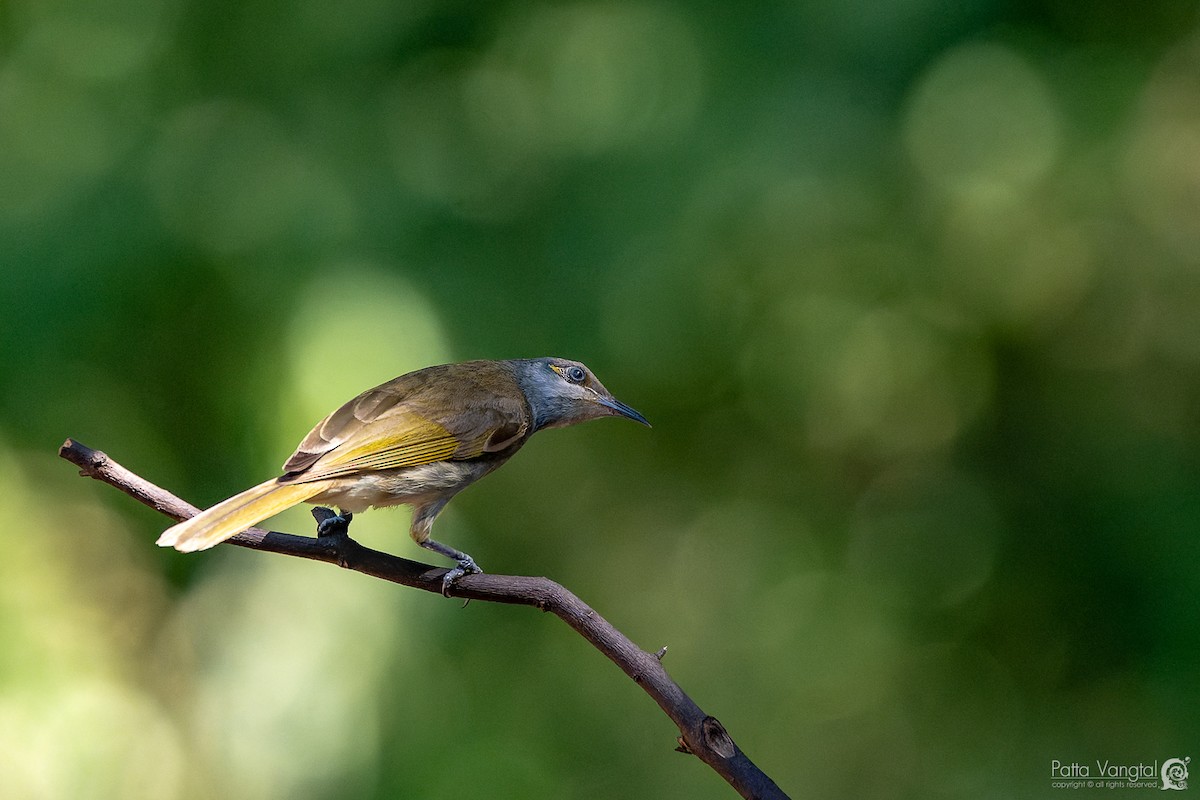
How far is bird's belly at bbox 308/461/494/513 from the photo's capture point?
2.25 meters

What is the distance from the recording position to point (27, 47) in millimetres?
6844

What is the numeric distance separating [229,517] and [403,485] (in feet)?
1.79

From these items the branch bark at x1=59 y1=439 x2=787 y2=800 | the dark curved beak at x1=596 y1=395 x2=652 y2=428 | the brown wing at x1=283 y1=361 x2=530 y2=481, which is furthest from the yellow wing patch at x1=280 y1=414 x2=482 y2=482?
the dark curved beak at x1=596 y1=395 x2=652 y2=428

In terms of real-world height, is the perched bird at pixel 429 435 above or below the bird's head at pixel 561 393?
below

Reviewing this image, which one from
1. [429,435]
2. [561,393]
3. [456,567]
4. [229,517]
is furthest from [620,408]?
[229,517]

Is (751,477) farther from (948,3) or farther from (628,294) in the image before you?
(948,3)

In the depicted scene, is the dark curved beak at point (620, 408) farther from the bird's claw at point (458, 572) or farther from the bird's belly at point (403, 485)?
the bird's claw at point (458, 572)

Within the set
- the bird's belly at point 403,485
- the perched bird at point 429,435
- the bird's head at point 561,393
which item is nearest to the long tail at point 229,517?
the perched bird at point 429,435

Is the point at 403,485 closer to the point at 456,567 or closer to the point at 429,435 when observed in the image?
the point at 429,435

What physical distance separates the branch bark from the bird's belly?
196mm

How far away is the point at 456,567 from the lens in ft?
7.02

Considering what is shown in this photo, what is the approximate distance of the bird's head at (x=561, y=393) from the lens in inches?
102

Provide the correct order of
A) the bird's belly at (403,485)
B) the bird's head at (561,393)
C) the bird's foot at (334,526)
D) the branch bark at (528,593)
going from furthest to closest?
the bird's head at (561,393)
the bird's belly at (403,485)
the bird's foot at (334,526)
the branch bark at (528,593)

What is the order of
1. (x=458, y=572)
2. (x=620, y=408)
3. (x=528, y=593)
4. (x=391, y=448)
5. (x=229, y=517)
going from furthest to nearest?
(x=620, y=408) → (x=391, y=448) → (x=458, y=572) → (x=528, y=593) → (x=229, y=517)
